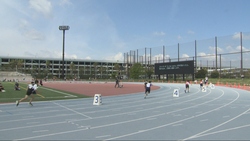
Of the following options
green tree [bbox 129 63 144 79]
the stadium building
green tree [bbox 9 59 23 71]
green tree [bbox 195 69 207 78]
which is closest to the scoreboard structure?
green tree [bbox 129 63 144 79]

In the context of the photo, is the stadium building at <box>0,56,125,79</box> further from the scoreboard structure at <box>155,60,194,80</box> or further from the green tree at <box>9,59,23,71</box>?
the scoreboard structure at <box>155,60,194,80</box>

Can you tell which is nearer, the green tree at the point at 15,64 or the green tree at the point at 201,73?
the green tree at the point at 201,73

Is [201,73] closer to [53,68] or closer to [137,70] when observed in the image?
[137,70]

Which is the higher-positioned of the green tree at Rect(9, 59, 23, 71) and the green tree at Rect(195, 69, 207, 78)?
the green tree at Rect(9, 59, 23, 71)

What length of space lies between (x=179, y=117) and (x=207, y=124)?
5.84 ft

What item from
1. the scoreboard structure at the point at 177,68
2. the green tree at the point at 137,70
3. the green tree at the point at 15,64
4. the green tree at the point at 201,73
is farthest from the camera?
the green tree at the point at 15,64

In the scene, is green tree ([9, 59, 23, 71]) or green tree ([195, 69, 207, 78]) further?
green tree ([9, 59, 23, 71])

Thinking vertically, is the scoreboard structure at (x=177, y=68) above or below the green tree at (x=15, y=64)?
below

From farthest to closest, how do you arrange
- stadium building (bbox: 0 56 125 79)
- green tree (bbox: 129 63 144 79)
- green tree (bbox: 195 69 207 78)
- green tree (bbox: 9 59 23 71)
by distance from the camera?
1. stadium building (bbox: 0 56 125 79)
2. green tree (bbox: 9 59 23 71)
3. green tree (bbox: 129 63 144 79)
4. green tree (bbox: 195 69 207 78)

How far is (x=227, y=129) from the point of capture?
28.2ft

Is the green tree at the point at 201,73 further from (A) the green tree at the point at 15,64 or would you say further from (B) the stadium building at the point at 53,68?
(A) the green tree at the point at 15,64

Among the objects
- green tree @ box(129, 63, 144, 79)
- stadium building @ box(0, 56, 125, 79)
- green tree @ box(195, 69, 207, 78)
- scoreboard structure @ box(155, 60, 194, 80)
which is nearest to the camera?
scoreboard structure @ box(155, 60, 194, 80)

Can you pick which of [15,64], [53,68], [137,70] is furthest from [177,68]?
[53,68]

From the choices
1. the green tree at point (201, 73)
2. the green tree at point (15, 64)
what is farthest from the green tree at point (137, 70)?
the green tree at point (15, 64)
